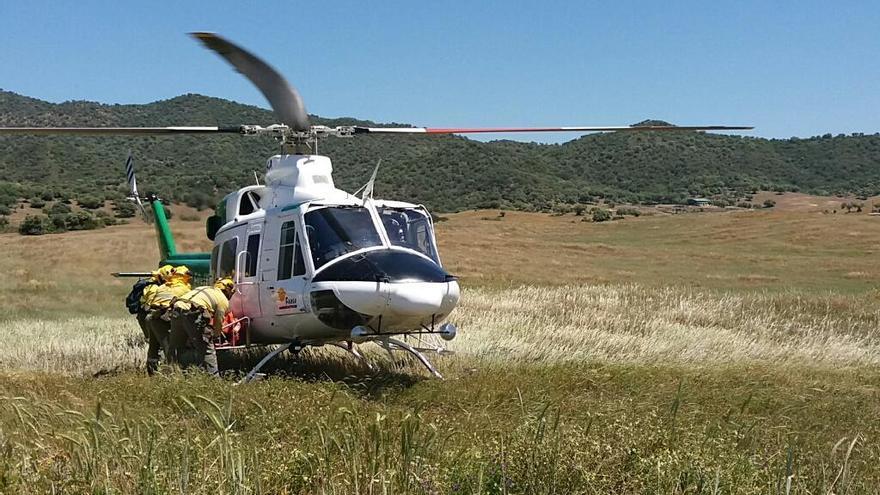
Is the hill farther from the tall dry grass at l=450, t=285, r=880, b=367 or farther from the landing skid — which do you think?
the landing skid

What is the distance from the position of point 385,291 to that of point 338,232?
1181 millimetres

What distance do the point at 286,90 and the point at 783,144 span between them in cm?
12110

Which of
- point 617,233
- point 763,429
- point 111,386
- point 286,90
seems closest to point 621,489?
point 763,429

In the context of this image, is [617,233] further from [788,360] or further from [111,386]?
[111,386]

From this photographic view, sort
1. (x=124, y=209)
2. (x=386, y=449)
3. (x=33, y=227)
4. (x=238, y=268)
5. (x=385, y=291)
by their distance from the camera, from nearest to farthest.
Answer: (x=386, y=449)
(x=385, y=291)
(x=238, y=268)
(x=33, y=227)
(x=124, y=209)

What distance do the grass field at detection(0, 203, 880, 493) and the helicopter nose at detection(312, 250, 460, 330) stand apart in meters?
0.83

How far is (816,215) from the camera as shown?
47.7 m

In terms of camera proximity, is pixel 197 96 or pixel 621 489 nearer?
pixel 621 489

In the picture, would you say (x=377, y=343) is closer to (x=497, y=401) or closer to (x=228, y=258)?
(x=497, y=401)

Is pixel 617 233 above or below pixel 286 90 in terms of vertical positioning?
below

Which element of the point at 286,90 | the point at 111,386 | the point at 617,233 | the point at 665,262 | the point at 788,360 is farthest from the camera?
the point at 617,233

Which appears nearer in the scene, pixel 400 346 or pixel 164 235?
pixel 400 346

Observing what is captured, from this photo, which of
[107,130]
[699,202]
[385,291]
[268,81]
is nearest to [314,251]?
[385,291]

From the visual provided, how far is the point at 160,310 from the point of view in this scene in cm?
1071
